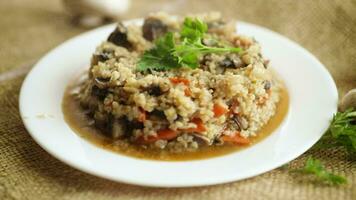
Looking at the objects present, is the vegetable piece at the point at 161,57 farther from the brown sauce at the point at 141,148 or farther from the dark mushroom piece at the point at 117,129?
the brown sauce at the point at 141,148

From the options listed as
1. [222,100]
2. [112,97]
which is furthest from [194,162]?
[112,97]

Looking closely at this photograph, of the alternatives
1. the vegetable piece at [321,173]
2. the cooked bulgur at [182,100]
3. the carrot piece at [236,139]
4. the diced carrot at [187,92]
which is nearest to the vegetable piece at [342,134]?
the vegetable piece at [321,173]

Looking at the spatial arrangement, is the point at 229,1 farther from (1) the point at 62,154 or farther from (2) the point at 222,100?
(1) the point at 62,154

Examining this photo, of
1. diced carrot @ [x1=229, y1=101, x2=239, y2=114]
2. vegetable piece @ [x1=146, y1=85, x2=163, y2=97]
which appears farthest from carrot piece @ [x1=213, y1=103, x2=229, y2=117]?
vegetable piece @ [x1=146, y1=85, x2=163, y2=97]

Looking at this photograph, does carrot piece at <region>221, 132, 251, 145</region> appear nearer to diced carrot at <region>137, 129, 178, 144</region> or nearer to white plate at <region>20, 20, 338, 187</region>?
white plate at <region>20, 20, 338, 187</region>

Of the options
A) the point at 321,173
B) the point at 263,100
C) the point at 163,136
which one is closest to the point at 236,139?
the point at 263,100

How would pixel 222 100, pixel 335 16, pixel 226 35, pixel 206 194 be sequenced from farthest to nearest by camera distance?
pixel 335 16, pixel 226 35, pixel 222 100, pixel 206 194
